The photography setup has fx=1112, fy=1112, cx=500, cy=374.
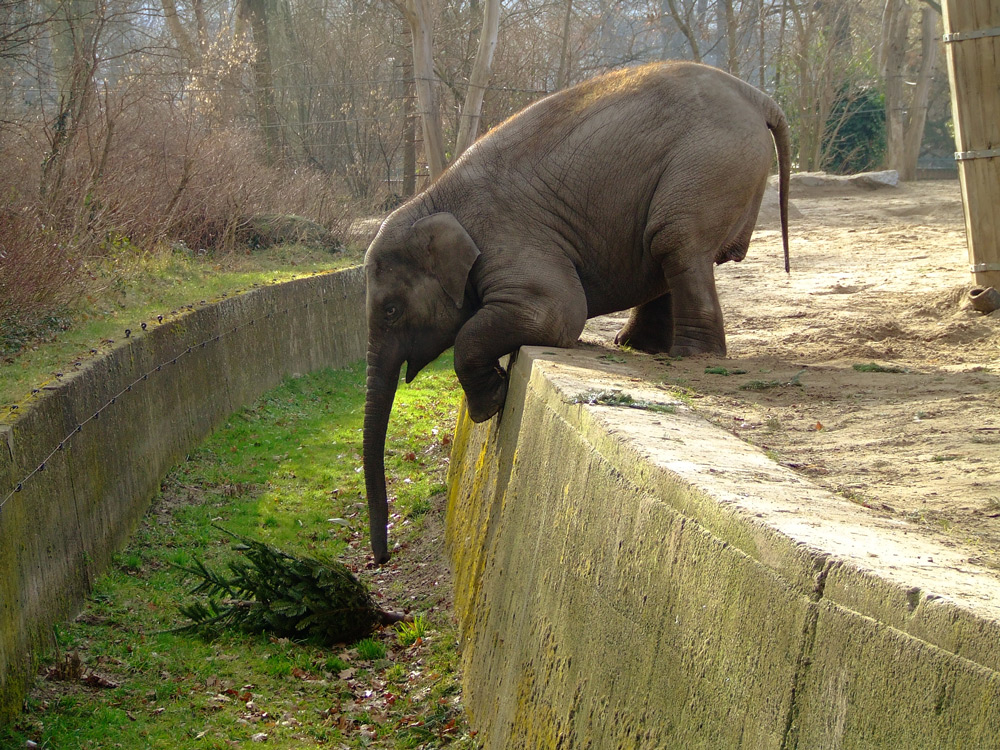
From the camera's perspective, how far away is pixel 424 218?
24.2ft

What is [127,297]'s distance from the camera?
11844 mm

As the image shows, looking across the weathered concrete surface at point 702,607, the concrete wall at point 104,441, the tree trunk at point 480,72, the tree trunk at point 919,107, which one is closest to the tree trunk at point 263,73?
the tree trunk at point 480,72

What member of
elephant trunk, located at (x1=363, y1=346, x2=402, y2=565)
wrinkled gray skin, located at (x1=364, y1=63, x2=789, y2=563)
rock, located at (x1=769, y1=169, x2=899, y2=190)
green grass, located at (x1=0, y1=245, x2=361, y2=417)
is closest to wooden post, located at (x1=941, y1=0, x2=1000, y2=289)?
wrinkled gray skin, located at (x1=364, y1=63, x2=789, y2=563)

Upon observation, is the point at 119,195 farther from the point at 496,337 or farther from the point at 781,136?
the point at 781,136

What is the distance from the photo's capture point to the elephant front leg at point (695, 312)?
740cm

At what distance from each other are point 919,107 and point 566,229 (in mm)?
23858

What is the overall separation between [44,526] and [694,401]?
384 cm

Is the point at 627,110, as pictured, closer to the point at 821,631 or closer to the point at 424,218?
the point at 424,218

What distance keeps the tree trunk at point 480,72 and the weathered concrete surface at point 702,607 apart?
16303 millimetres

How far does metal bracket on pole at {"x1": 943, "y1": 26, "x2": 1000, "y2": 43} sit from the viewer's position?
28.3 ft

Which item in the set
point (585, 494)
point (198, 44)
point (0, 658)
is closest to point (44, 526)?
point (0, 658)

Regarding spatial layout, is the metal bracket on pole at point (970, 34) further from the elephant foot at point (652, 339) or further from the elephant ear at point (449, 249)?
the elephant ear at point (449, 249)

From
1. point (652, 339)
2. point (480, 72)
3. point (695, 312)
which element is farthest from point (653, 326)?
point (480, 72)

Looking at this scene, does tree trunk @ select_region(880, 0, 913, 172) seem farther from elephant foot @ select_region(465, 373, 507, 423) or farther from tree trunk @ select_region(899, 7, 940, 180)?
elephant foot @ select_region(465, 373, 507, 423)
